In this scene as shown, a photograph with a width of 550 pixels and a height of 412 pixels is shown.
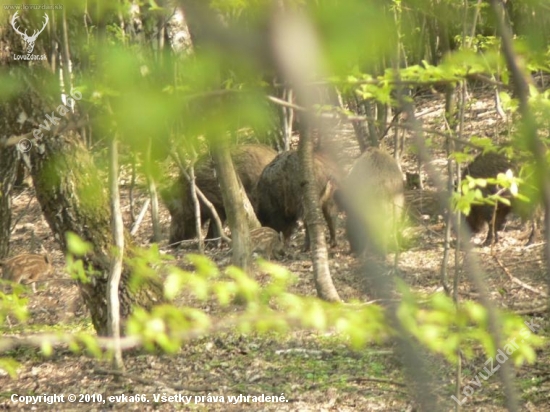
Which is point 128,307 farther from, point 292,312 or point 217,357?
point 292,312

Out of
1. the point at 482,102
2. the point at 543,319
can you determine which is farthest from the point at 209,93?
the point at 482,102

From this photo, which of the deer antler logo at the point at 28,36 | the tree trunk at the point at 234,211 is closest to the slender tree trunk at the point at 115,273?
the deer antler logo at the point at 28,36

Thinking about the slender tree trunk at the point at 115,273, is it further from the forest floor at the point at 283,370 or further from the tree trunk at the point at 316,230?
the tree trunk at the point at 316,230

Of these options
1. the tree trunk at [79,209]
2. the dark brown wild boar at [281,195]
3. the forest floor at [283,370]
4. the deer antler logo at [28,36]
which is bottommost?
A: the forest floor at [283,370]

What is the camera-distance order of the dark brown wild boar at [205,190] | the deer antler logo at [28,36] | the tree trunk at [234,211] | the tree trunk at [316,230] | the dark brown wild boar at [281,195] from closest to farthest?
the deer antler logo at [28,36]
the tree trunk at [316,230]
the tree trunk at [234,211]
the dark brown wild boar at [281,195]
the dark brown wild boar at [205,190]

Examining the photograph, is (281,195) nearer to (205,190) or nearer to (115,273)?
(205,190)

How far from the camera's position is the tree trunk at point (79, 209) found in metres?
6.27

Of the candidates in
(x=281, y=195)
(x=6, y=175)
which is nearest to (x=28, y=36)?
(x=6, y=175)

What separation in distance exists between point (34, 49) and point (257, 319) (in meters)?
4.72

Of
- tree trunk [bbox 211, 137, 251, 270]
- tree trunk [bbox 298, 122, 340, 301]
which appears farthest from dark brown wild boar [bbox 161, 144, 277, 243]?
tree trunk [bbox 298, 122, 340, 301]

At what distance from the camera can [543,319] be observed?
670 centimetres

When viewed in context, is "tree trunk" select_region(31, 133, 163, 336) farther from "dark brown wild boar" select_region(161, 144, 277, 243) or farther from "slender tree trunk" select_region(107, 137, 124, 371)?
"dark brown wild boar" select_region(161, 144, 277, 243)

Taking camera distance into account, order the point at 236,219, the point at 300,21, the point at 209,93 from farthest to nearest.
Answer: the point at 236,219, the point at 209,93, the point at 300,21

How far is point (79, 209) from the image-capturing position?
6344 mm
